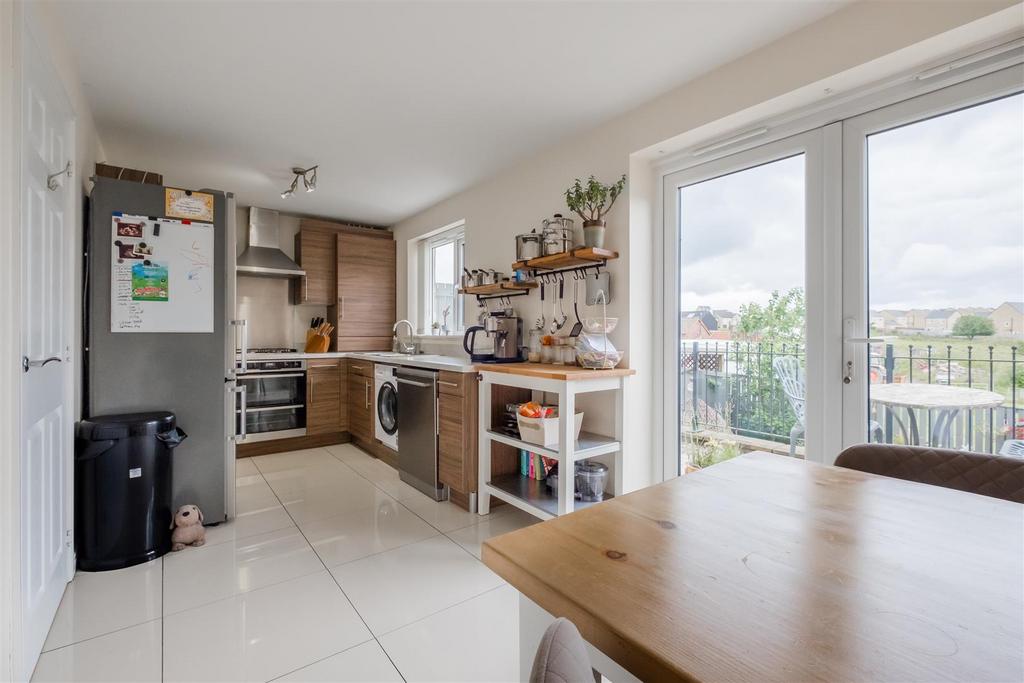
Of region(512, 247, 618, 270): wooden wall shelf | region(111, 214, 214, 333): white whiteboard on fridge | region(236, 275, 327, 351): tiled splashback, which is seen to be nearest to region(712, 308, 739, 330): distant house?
region(512, 247, 618, 270): wooden wall shelf

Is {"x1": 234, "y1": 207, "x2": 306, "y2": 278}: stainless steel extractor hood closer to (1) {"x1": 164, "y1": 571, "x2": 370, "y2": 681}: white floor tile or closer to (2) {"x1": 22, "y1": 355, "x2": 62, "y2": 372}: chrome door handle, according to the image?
Result: (2) {"x1": 22, "y1": 355, "x2": 62, "y2": 372}: chrome door handle

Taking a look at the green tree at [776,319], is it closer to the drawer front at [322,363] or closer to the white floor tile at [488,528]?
the white floor tile at [488,528]

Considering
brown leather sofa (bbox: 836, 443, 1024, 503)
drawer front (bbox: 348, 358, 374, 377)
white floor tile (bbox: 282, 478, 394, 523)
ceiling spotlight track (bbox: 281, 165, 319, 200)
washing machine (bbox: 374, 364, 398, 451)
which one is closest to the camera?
brown leather sofa (bbox: 836, 443, 1024, 503)

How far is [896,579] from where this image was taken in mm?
595

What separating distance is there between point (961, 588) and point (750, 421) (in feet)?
6.52

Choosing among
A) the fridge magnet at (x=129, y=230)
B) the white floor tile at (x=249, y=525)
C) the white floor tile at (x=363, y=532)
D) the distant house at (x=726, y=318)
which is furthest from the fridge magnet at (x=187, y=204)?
the distant house at (x=726, y=318)

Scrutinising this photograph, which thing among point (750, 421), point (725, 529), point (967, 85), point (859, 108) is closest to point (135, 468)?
point (725, 529)

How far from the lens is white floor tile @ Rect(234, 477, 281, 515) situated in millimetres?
3006

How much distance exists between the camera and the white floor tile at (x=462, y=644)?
1574 millimetres

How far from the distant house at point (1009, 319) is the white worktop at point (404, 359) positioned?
238 centimetres

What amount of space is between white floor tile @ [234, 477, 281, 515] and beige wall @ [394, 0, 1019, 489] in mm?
2135

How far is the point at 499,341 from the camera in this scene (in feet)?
11.1

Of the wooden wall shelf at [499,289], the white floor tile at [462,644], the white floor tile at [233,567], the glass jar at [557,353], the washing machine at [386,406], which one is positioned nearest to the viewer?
the white floor tile at [462,644]

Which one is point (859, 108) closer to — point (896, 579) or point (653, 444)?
point (653, 444)
